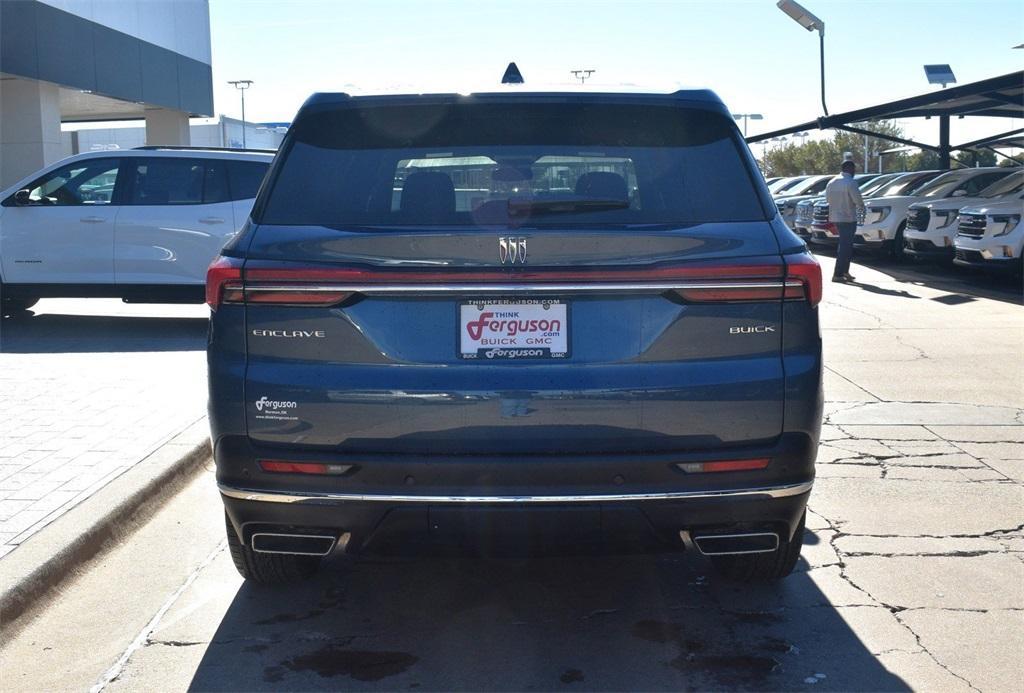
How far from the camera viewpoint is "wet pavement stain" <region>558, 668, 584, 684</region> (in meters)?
3.88

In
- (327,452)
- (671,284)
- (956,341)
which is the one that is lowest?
(956,341)

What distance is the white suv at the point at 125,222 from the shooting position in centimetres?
1248

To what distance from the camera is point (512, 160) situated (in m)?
4.07

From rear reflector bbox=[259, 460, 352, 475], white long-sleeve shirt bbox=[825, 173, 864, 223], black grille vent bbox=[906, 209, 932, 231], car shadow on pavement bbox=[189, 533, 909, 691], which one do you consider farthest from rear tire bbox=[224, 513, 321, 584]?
black grille vent bbox=[906, 209, 932, 231]

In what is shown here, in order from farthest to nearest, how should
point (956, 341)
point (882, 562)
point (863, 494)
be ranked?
point (956, 341) < point (863, 494) < point (882, 562)

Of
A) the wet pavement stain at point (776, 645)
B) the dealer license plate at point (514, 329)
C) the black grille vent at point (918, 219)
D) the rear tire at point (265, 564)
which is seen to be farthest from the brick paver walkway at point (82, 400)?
the black grille vent at point (918, 219)

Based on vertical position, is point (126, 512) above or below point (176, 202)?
below

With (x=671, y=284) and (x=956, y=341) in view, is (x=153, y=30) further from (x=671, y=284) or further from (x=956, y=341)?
(x=671, y=284)

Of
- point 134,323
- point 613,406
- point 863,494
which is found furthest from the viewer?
point 134,323

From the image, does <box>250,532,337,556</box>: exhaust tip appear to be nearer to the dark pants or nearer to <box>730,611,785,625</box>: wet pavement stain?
<box>730,611,785,625</box>: wet pavement stain

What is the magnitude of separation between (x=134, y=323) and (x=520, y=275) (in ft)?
34.1

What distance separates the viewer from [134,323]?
13266mm

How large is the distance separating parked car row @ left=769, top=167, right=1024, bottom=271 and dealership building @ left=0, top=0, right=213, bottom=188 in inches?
660

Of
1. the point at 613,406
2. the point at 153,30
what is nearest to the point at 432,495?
the point at 613,406
